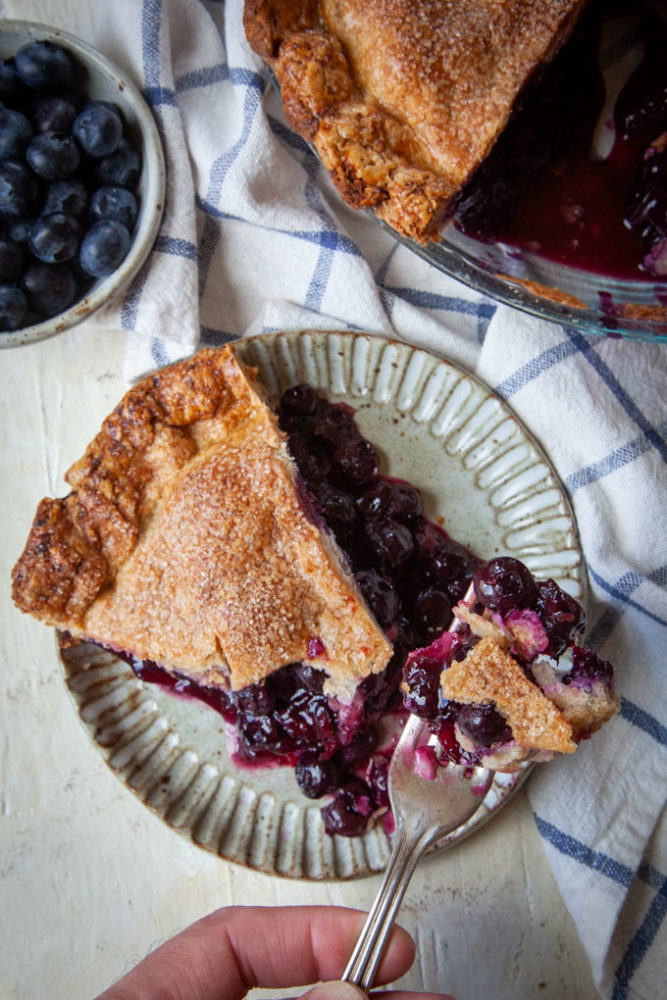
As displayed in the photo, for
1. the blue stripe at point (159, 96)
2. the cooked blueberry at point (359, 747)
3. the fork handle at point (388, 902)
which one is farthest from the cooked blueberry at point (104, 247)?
the fork handle at point (388, 902)

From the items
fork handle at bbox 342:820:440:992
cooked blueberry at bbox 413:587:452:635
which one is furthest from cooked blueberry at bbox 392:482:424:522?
fork handle at bbox 342:820:440:992

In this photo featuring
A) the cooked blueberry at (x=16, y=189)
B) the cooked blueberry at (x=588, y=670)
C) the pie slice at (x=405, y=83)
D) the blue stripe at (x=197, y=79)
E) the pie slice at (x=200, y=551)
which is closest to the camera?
the cooked blueberry at (x=588, y=670)

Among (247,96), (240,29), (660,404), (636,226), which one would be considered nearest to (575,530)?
(660,404)

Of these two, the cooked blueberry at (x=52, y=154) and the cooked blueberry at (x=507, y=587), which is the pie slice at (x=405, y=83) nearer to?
the cooked blueberry at (x=52, y=154)

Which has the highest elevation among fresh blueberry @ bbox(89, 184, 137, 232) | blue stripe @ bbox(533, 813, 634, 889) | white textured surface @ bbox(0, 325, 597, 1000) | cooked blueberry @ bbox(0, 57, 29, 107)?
cooked blueberry @ bbox(0, 57, 29, 107)

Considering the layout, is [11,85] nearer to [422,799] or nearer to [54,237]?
[54,237]

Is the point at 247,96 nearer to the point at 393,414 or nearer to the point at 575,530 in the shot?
the point at 393,414

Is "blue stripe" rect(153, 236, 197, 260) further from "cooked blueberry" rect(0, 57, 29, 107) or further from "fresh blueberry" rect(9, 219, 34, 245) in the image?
"cooked blueberry" rect(0, 57, 29, 107)

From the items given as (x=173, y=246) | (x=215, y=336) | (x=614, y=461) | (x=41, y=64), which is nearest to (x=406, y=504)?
(x=614, y=461)
